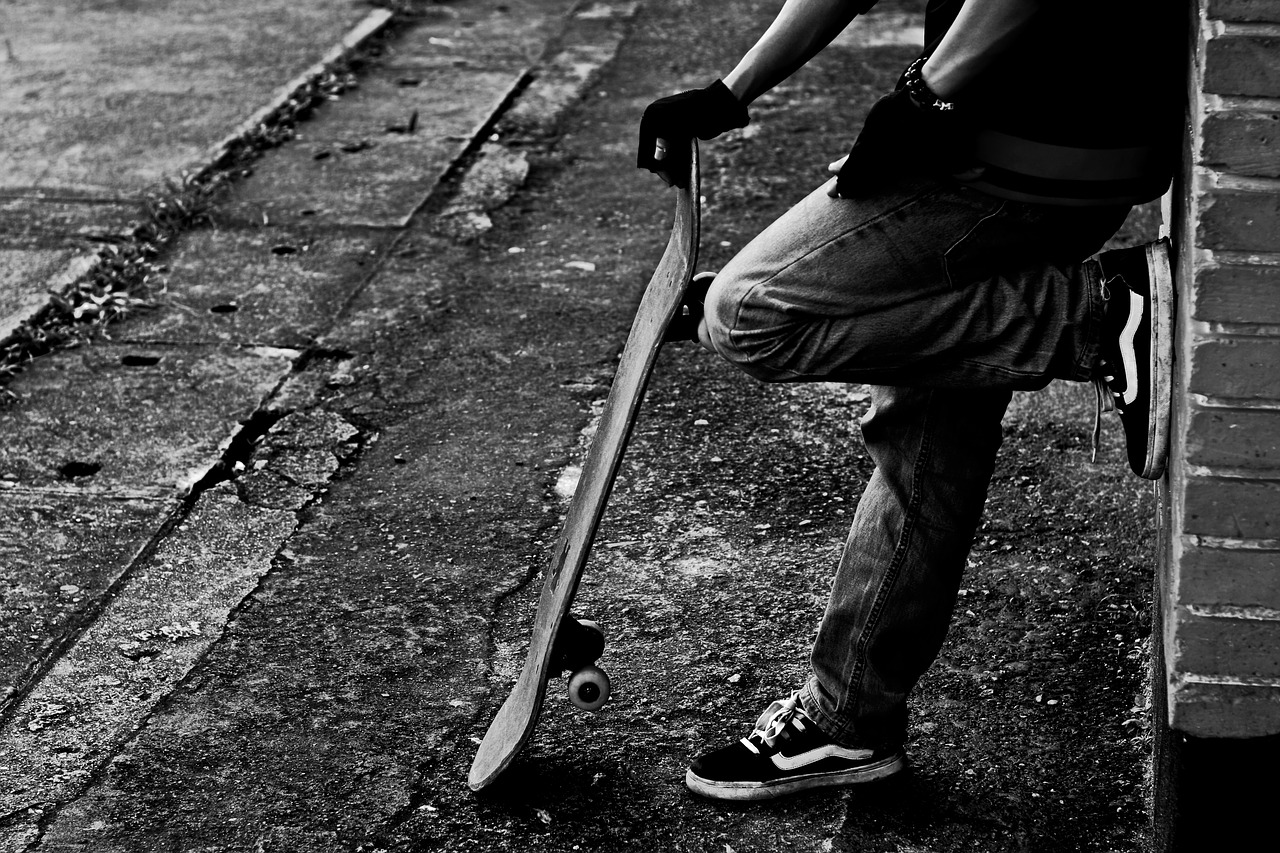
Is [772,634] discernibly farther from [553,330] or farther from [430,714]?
[553,330]

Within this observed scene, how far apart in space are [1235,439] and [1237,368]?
0.29 ft

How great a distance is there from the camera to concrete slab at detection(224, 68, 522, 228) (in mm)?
4941

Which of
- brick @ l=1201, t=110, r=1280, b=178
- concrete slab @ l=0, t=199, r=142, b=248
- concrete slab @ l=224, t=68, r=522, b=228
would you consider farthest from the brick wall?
concrete slab @ l=0, t=199, r=142, b=248

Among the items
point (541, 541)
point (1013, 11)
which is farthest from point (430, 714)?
point (1013, 11)

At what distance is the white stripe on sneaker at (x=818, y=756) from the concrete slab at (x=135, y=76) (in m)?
3.65

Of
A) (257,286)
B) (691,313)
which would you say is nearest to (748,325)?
(691,313)

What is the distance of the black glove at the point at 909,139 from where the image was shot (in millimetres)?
1865

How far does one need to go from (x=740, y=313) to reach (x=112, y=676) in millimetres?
1439

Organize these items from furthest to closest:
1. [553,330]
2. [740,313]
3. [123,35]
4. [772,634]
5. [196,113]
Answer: [123,35]
[196,113]
[553,330]
[772,634]
[740,313]

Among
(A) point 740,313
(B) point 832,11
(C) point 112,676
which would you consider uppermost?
(B) point 832,11

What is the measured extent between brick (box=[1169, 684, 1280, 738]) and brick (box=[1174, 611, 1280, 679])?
0.8 inches

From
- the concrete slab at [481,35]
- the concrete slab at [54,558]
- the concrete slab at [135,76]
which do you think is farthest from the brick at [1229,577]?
the concrete slab at [481,35]

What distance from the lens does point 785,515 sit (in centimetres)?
313

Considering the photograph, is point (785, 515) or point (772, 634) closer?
point (772, 634)
